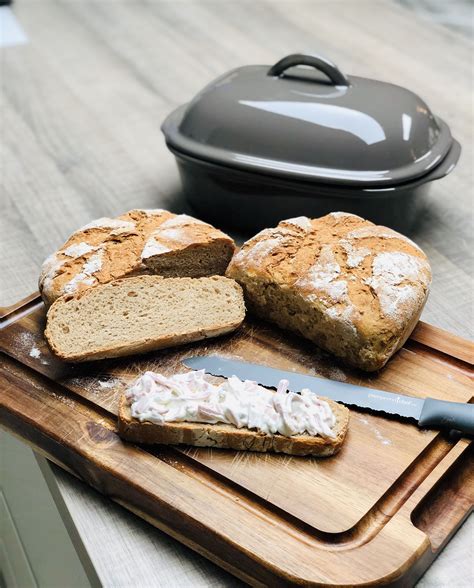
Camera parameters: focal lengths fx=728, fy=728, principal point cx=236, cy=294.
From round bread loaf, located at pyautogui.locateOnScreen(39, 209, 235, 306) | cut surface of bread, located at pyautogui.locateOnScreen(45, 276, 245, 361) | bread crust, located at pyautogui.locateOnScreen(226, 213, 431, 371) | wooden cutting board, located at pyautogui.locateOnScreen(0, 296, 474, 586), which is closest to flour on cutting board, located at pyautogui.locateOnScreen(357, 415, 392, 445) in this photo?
wooden cutting board, located at pyautogui.locateOnScreen(0, 296, 474, 586)

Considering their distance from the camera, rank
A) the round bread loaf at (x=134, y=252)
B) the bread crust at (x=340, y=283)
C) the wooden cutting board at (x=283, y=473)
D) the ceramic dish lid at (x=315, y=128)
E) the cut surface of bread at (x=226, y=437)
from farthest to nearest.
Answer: the ceramic dish lid at (x=315, y=128) < the round bread loaf at (x=134, y=252) < the bread crust at (x=340, y=283) < the cut surface of bread at (x=226, y=437) < the wooden cutting board at (x=283, y=473)

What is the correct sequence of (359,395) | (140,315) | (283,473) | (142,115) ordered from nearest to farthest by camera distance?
(283,473) < (359,395) < (140,315) < (142,115)

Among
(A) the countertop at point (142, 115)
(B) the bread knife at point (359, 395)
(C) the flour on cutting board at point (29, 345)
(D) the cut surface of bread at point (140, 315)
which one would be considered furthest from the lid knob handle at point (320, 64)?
(C) the flour on cutting board at point (29, 345)

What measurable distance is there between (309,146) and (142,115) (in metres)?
0.95

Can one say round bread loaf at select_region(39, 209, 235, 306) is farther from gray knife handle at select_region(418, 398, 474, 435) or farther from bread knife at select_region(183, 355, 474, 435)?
gray knife handle at select_region(418, 398, 474, 435)

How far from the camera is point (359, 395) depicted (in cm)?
126

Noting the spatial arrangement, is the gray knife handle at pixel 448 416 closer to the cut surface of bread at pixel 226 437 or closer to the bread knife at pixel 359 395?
the bread knife at pixel 359 395

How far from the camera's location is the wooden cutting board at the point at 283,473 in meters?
1.04

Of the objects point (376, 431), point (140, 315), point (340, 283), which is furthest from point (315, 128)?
point (376, 431)

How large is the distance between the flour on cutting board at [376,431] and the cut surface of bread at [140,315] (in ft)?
0.99

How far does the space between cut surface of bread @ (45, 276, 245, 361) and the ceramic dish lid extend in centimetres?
35

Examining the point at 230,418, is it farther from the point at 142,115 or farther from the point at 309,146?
the point at 142,115

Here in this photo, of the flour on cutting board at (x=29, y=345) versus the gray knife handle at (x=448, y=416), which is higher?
the gray knife handle at (x=448, y=416)

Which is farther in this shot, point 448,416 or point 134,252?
point 134,252
